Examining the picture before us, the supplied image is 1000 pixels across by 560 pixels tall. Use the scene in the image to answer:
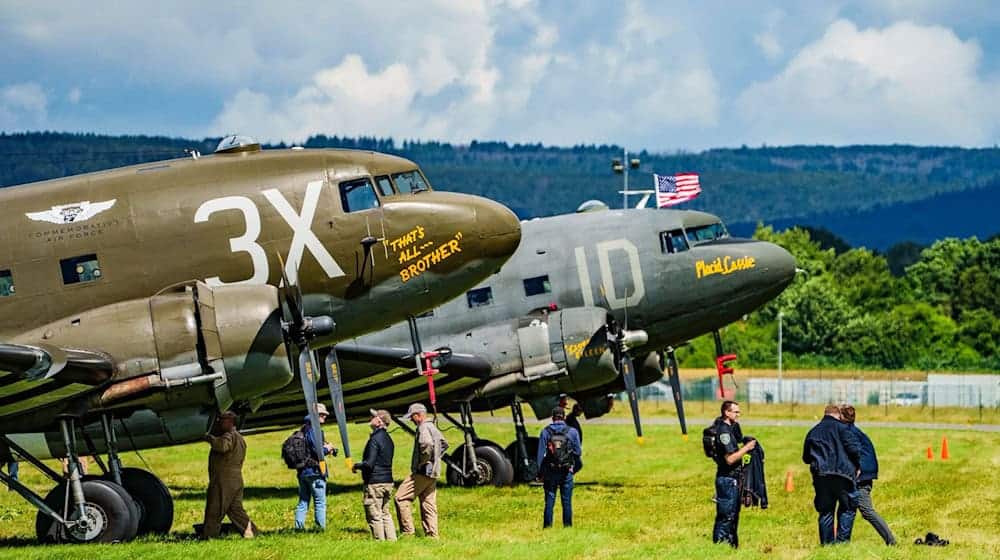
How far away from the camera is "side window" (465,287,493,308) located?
35.7 m

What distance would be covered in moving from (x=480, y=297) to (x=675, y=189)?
51.2 ft

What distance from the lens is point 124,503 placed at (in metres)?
23.4

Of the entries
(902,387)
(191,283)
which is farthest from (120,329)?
(902,387)

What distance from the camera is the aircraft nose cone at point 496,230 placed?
84.3 feet

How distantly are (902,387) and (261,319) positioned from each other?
2766 inches

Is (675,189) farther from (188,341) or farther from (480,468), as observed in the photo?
(188,341)

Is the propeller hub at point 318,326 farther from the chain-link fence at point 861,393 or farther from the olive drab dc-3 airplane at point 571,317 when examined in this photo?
the chain-link fence at point 861,393

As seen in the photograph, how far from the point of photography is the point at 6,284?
24.2 m

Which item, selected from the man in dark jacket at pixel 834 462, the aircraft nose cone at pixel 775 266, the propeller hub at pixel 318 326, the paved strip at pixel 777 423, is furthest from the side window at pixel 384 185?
the paved strip at pixel 777 423

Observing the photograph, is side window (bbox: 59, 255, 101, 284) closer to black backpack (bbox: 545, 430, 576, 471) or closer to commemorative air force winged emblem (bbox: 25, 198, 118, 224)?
commemorative air force winged emblem (bbox: 25, 198, 118, 224)

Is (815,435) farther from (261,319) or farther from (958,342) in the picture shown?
(958,342)

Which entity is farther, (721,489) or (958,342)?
(958,342)

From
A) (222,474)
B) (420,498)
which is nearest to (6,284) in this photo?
(222,474)

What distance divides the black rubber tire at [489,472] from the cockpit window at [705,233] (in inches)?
294
